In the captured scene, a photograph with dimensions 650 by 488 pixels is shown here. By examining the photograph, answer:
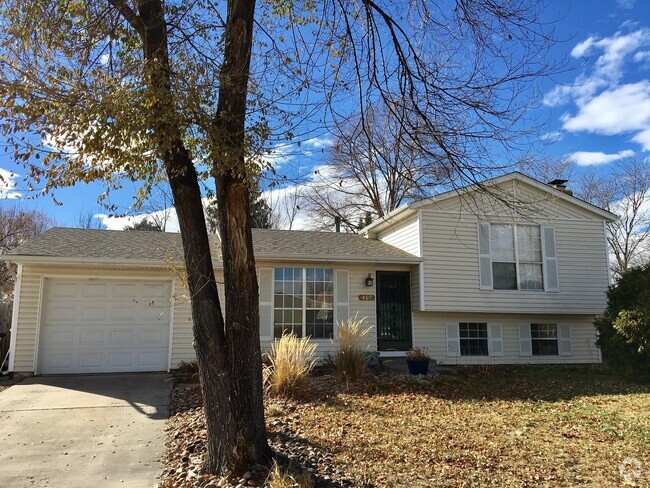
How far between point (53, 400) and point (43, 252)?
3563mm

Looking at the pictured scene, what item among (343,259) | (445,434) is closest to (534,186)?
(343,259)

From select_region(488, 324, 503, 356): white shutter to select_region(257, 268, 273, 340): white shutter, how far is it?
5812mm

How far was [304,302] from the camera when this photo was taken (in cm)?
1184


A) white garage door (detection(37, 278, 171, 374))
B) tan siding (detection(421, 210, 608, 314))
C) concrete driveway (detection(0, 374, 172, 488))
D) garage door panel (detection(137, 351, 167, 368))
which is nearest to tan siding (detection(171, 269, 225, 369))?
white garage door (detection(37, 278, 171, 374))

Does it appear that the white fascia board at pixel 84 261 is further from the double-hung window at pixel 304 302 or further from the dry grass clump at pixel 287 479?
the dry grass clump at pixel 287 479

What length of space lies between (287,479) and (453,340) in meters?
9.31

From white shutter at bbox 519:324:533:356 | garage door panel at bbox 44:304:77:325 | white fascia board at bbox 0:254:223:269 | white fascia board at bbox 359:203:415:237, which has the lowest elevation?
white shutter at bbox 519:324:533:356

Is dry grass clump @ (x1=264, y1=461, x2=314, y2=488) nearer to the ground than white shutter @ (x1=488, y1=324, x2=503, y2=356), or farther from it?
nearer to the ground

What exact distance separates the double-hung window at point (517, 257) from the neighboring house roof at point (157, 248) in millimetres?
2047

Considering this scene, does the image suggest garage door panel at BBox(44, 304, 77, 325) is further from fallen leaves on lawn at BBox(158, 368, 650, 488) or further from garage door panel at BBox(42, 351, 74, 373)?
fallen leaves on lawn at BBox(158, 368, 650, 488)

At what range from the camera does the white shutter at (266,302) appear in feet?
37.9

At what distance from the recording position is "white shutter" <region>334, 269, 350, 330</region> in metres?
12.0

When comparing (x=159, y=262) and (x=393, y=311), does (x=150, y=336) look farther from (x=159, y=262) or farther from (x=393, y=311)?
(x=393, y=311)

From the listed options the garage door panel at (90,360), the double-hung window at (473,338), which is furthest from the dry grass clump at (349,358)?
the garage door panel at (90,360)
